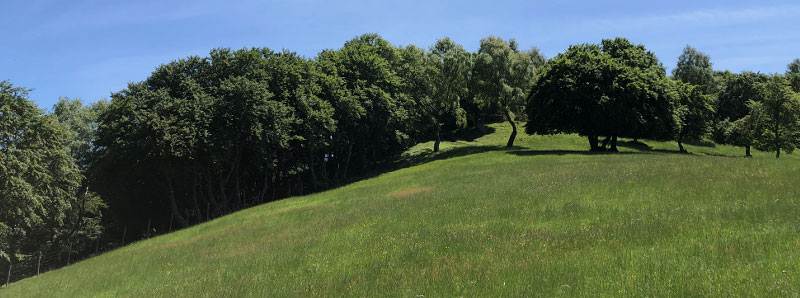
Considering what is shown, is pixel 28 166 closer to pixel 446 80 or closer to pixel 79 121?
pixel 79 121

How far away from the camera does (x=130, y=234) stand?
79625 mm

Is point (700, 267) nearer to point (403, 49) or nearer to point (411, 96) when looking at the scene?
point (411, 96)

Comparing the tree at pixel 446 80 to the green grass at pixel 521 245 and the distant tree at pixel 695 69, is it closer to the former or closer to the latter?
the green grass at pixel 521 245

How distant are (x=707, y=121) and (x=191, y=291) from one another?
86.3m

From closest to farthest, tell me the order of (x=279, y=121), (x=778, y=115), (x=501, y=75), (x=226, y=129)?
(x=226, y=129) → (x=279, y=121) → (x=778, y=115) → (x=501, y=75)

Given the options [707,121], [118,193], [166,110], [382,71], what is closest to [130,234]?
[118,193]

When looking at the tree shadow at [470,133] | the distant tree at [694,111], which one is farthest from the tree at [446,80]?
the distant tree at [694,111]

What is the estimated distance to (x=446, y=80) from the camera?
75.1m

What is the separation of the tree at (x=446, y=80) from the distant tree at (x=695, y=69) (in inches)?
2092

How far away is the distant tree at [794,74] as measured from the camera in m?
109

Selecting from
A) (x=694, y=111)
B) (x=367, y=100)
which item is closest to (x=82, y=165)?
(x=367, y=100)

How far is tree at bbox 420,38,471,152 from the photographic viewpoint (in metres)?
73.3

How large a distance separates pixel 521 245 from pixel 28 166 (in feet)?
147

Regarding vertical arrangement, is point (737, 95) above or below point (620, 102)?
above
